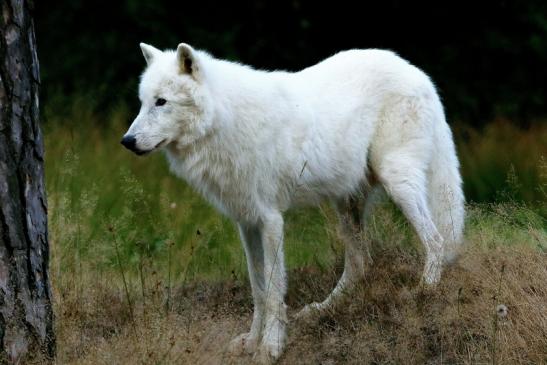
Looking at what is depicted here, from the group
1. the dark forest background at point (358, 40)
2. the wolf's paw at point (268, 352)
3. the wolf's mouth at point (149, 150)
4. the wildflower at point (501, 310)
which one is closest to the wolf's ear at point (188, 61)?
the wolf's mouth at point (149, 150)

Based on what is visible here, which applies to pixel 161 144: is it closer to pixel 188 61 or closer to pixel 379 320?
pixel 188 61

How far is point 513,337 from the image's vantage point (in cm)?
419

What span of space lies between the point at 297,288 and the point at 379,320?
3.39ft

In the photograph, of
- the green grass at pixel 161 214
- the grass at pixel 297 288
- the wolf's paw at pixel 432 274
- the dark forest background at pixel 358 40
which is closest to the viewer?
the grass at pixel 297 288

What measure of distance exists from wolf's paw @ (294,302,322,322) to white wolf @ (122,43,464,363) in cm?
3

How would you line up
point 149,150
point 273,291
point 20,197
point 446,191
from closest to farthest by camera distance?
point 20,197 → point 149,150 → point 273,291 → point 446,191

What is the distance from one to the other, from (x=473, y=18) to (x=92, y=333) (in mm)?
8820

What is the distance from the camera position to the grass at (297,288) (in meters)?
4.20

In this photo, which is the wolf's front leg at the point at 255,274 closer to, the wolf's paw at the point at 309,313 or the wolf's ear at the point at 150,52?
the wolf's paw at the point at 309,313

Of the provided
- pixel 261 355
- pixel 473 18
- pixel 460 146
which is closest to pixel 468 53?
pixel 473 18

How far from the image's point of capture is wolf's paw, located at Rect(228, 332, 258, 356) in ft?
15.6

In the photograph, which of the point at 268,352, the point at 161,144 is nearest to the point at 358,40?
the point at 161,144

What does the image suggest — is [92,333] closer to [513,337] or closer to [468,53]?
[513,337]

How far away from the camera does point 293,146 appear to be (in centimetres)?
514
